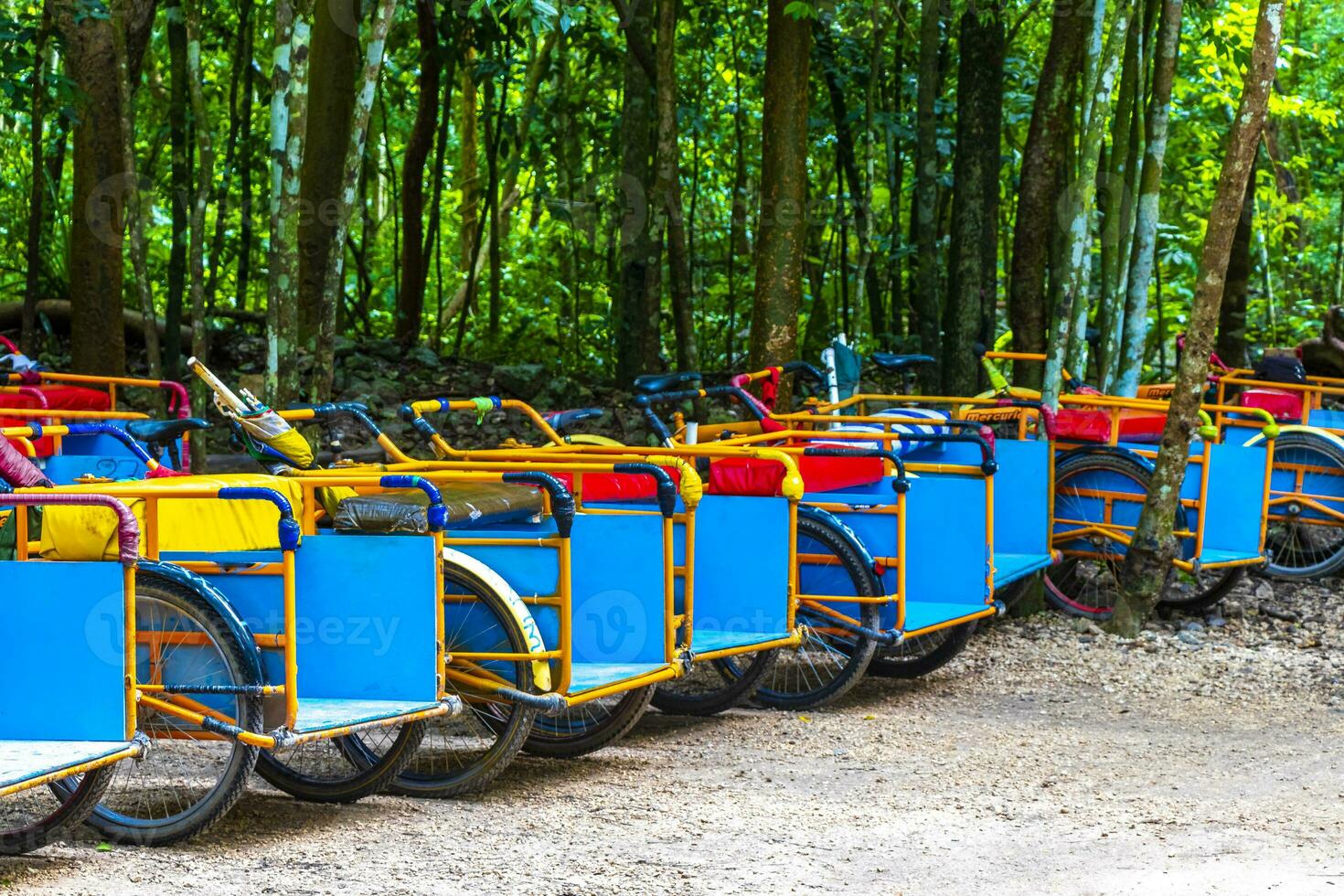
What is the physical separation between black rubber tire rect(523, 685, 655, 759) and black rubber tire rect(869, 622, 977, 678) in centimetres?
170

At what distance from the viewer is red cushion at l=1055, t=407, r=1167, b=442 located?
318 inches

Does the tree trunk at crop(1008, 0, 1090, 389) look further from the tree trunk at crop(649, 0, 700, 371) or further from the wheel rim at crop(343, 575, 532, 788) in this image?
the wheel rim at crop(343, 575, 532, 788)

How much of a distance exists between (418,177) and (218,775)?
9.15 m

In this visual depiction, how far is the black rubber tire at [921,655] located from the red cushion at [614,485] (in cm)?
143

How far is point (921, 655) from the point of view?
684cm

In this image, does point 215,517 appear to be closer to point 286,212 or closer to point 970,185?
point 286,212

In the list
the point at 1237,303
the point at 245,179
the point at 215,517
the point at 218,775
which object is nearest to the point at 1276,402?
the point at 1237,303

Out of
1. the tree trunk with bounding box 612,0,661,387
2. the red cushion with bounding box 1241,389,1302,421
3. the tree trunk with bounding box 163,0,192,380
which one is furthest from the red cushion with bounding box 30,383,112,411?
the red cushion with bounding box 1241,389,1302,421

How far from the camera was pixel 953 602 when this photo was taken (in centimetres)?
654

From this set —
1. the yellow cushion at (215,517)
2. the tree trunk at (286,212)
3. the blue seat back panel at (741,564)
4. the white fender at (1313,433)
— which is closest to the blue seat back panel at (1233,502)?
the white fender at (1313,433)

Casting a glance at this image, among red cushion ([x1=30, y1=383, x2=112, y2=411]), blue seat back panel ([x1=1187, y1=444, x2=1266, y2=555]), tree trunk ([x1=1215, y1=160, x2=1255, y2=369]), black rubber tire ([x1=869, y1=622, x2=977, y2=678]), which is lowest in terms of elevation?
black rubber tire ([x1=869, y1=622, x2=977, y2=678])

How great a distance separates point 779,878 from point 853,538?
7.58 feet

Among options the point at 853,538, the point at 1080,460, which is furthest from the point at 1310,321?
the point at 853,538

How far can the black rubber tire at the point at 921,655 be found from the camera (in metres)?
6.72
